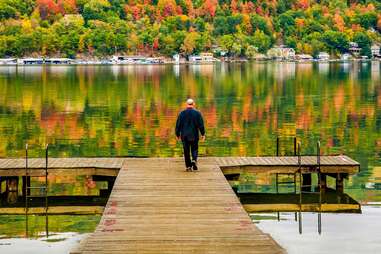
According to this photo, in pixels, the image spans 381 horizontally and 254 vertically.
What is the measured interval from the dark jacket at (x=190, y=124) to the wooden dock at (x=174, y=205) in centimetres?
104

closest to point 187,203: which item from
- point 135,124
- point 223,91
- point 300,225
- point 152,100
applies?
point 300,225

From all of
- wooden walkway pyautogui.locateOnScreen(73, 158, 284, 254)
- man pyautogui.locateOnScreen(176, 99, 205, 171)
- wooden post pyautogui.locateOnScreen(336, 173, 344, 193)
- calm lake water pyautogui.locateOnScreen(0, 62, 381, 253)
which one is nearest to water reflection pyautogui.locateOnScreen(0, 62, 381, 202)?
calm lake water pyautogui.locateOnScreen(0, 62, 381, 253)

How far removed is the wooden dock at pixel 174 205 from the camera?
15.5m

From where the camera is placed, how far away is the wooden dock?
50.8 ft

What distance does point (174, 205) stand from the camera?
19.2 metres

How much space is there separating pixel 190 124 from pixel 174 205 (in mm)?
4666

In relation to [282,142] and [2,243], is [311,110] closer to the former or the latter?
[282,142]

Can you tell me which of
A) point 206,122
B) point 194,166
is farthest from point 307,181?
point 206,122

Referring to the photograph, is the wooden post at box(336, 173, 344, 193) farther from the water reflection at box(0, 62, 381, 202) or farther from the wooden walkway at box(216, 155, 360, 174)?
the wooden walkway at box(216, 155, 360, 174)

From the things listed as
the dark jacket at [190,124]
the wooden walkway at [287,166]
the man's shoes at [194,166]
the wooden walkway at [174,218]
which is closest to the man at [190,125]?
the dark jacket at [190,124]

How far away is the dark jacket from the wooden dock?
1037 mm

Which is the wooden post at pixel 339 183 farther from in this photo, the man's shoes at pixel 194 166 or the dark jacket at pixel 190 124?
the dark jacket at pixel 190 124

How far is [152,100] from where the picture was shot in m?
70.2

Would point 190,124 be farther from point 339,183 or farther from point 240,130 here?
point 240,130
